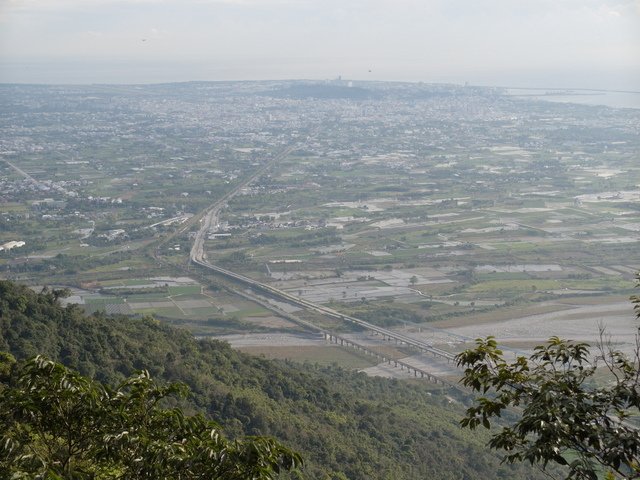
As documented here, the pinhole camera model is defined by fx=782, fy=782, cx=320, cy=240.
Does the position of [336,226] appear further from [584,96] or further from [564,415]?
[584,96]

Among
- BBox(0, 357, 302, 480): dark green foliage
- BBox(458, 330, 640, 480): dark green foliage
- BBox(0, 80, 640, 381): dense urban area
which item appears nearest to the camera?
BBox(458, 330, 640, 480): dark green foliage

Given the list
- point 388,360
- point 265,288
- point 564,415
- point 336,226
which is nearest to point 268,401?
point 388,360

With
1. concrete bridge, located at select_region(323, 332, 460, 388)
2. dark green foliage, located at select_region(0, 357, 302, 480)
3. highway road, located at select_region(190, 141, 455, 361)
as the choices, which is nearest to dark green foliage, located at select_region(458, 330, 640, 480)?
dark green foliage, located at select_region(0, 357, 302, 480)

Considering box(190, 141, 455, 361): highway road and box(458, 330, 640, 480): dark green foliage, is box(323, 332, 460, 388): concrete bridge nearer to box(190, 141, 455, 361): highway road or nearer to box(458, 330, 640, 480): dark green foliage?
box(190, 141, 455, 361): highway road

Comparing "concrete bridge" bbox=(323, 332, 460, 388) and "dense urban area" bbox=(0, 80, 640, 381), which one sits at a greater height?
"dense urban area" bbox=(0, 80, 640, 381)

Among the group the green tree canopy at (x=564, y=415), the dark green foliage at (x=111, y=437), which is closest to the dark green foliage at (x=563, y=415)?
the green tree canopy at (x=564, y=415)

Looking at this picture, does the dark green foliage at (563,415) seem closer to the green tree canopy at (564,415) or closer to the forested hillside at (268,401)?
the green tree canopy at (564,415)
